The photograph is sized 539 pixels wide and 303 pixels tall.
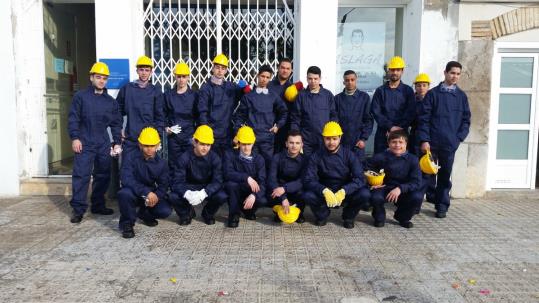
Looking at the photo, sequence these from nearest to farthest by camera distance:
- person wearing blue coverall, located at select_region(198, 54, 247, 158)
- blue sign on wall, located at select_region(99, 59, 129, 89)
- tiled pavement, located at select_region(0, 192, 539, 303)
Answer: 1. tiled pavement, located at select_region(0, 192, 539, 303)
2. person wearing blue coverall, located at select_region(198, 54, 247, 158)
3. blue sign on wall, located at select_region(99, 59, 129, 89)

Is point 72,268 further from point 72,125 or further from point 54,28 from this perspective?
point 54,28

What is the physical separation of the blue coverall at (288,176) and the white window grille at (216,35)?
199 centimetres

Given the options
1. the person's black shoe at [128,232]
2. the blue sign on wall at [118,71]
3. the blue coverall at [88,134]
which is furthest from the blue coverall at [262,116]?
the blue sign on wall at [118,71]

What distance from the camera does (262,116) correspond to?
5438mm

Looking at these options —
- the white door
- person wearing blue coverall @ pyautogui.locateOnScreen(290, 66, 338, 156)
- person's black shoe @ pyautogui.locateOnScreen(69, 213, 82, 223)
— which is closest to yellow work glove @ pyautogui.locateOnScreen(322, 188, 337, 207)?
person wearing blue coverall @ pyautogui.locateOnScreen(290, 66, 338, 156)

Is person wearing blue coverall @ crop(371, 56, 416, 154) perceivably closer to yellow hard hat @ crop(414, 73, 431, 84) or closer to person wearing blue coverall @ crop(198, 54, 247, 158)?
yellow hard hat @ crop(414, 73, 431, 84)

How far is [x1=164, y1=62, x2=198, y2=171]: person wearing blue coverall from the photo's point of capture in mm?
5559

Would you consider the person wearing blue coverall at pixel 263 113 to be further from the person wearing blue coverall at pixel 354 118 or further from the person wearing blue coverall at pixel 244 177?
the person wearing blue coverall at pixel 354 118

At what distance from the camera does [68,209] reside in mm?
5816

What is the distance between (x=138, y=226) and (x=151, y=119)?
1.43 m

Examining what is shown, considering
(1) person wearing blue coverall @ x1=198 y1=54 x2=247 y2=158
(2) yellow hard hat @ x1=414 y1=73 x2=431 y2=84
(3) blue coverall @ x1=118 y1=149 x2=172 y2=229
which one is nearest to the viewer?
(3) blue coverall @ x1=118 y1=149 x2=172 y2=229

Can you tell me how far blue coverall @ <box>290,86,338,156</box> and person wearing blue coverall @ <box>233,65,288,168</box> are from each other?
18 centimetres

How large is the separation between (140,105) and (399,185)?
132 inches

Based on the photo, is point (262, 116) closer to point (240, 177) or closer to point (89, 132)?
point (240, 177)
